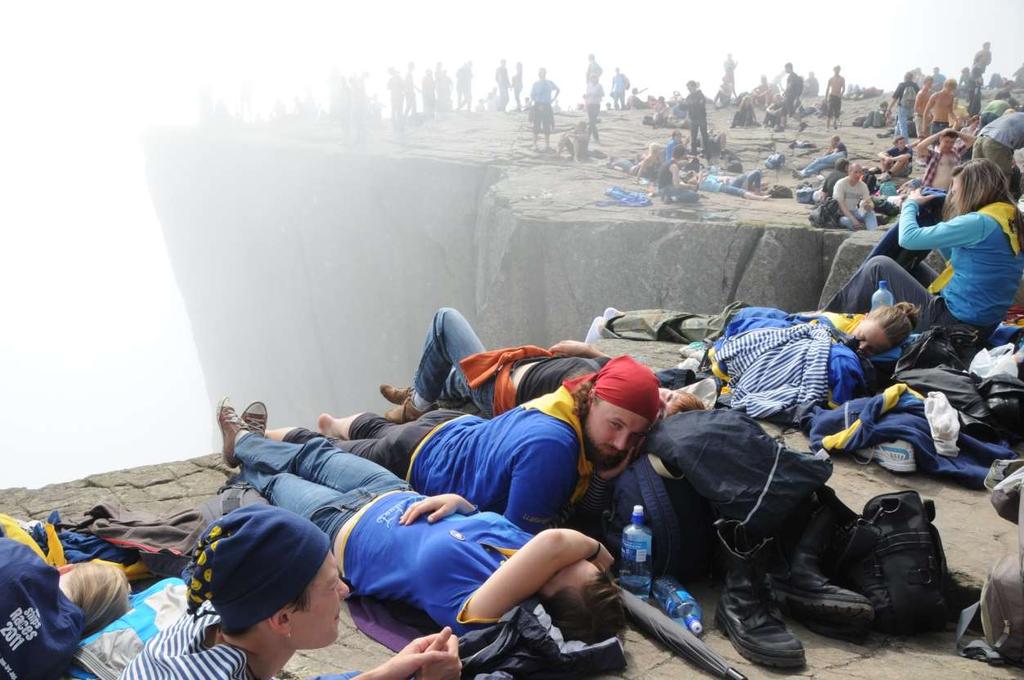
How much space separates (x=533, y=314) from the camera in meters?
17.0

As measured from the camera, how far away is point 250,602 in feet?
6.60

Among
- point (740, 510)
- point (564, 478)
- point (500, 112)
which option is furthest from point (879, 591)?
point (500, 112)

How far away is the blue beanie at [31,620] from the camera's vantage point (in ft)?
8.19

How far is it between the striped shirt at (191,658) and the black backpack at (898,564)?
103 inches

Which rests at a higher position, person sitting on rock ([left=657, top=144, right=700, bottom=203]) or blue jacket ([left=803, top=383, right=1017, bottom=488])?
blue jacket ([left=803, top=383, right=1017, bottom=488])

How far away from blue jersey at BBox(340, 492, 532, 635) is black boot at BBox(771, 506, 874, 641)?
1.15 meters

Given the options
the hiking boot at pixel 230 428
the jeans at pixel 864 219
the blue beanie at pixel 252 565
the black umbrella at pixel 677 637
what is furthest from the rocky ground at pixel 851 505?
the jeans at pixel 864 219

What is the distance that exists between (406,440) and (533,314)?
1272 centimetres

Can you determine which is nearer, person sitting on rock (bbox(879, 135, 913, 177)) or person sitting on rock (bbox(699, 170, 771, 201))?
person sitting on rock (bbox(879, 135, 913, 177))

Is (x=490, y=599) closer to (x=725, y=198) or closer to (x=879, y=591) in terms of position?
(x=879, y=591)

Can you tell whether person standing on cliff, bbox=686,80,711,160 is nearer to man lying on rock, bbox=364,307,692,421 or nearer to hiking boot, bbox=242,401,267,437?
man lying on rock, bbox=364,307,692,421

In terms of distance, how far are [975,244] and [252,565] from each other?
573 cm

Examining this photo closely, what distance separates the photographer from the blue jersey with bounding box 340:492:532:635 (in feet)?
10.1

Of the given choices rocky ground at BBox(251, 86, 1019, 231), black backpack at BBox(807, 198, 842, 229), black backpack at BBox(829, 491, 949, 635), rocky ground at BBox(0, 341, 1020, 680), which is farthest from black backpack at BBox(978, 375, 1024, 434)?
rocky ground at BBox(251, 86, 1019, 231)
